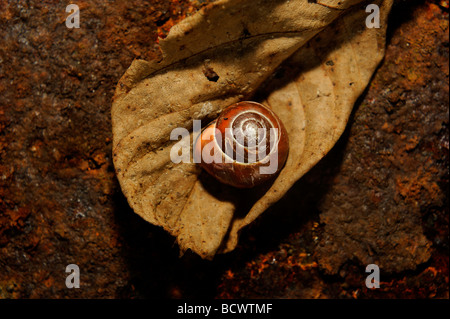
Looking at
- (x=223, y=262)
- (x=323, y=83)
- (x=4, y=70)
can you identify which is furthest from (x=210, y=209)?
(x=4, y=70)

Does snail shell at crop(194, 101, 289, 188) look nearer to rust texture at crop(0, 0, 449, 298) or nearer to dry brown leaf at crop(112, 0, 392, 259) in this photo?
dry brown leaf at crop(112, 0, 392, 259)

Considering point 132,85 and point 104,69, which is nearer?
point 132,85

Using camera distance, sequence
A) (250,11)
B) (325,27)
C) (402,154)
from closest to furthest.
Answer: (250,11)
(325,27)
(402,154)

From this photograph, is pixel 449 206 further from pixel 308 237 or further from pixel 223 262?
pixel 223 262

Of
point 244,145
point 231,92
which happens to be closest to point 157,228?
point 244,145

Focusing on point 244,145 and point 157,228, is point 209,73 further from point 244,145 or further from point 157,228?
point 157,228

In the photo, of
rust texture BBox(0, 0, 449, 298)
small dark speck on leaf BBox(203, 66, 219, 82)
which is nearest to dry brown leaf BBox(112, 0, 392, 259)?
small dark speck on leaf BBox(203, 66, 219, 82)

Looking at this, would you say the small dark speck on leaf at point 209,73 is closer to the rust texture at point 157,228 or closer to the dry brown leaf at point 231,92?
the dry brown leaf at point 231,92

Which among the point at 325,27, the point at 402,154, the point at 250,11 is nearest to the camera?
the point at 250,11
